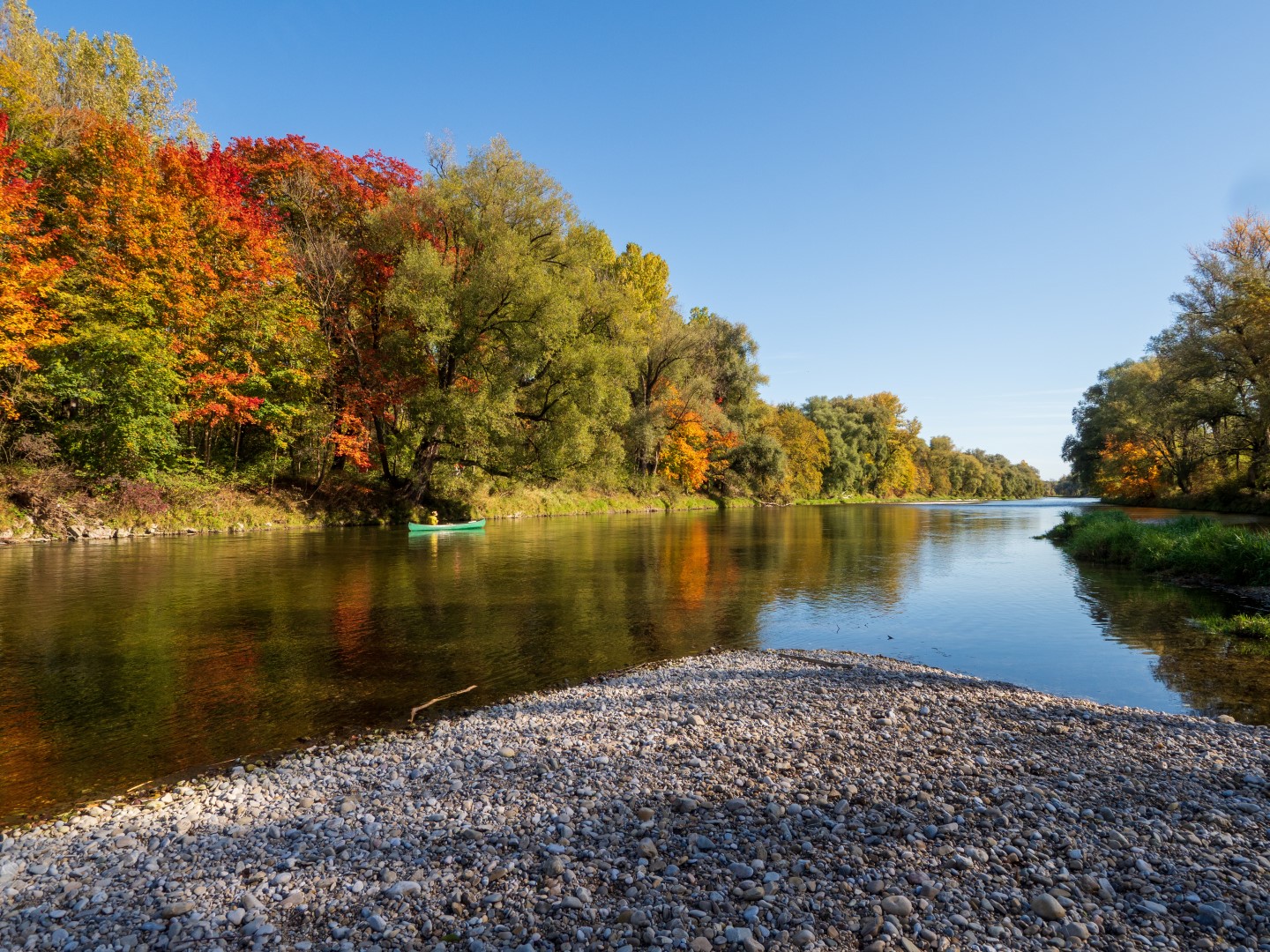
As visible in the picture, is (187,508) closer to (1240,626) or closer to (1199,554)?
(1240,626)

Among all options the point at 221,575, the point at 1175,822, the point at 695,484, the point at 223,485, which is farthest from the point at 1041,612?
the point at 695,484

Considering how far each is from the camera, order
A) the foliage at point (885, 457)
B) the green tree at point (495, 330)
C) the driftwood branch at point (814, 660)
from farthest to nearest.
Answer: the foliage at point (885, 457) < the green tree at point (495, 330) < the driftwood branch at point (814, 660)

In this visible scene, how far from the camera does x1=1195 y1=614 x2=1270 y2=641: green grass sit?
1203 centimetres

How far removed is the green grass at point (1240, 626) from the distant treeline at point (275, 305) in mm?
27836

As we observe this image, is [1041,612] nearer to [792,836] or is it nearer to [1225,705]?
[1225,705]

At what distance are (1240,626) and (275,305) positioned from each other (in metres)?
39.2

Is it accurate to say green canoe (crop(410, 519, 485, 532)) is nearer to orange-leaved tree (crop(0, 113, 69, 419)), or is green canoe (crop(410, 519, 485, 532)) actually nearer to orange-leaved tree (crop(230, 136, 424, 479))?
orange-leaved tree (crop(230, 136, 424, 479))

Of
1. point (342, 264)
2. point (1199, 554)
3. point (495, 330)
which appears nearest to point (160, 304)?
point (342, 264)

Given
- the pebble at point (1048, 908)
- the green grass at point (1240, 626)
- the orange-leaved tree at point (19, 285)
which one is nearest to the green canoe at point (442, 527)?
the orange-leaved tree at point (19, 285)

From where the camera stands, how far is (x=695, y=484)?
66250 mm

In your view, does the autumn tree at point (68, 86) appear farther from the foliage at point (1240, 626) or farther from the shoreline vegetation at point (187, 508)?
the foliage at point (1240, 626)

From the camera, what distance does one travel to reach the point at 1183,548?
1961 cm

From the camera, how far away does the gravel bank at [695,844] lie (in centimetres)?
372

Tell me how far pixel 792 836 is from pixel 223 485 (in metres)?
34.9
